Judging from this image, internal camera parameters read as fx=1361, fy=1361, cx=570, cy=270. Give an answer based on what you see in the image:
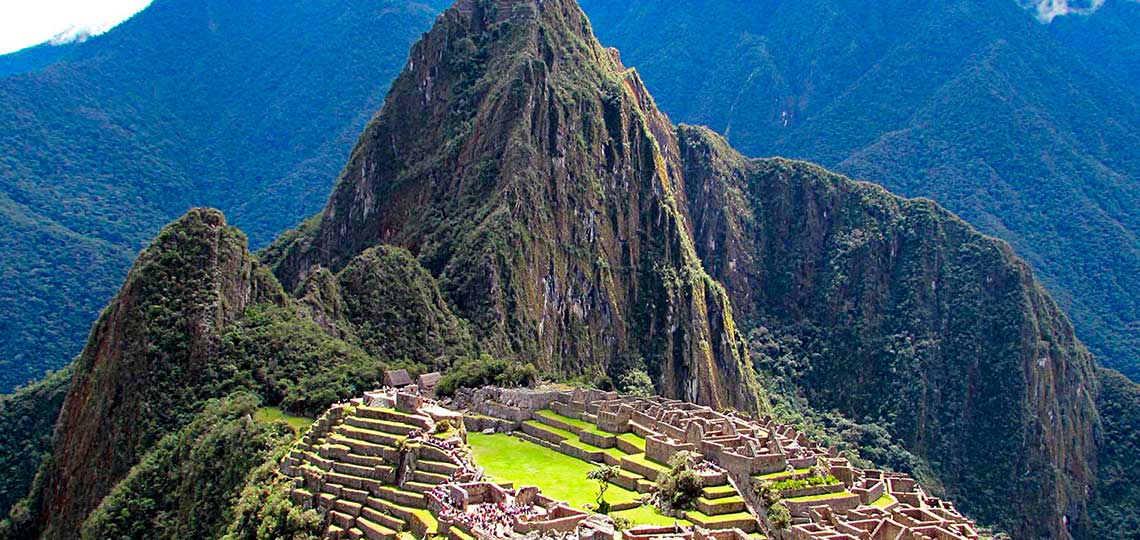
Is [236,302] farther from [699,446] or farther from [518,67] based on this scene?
[518,67]

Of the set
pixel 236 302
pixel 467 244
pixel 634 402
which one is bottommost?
pixel 634 402

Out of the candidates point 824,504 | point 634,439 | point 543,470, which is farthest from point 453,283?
point 824,504

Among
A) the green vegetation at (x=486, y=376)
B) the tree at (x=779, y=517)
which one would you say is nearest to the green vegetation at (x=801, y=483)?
the tree at (x=779, y=517)

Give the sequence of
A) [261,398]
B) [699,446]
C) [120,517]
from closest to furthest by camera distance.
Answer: [699,446] < [120,517] < [261,398]

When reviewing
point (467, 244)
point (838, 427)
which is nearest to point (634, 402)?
point (467, 244)

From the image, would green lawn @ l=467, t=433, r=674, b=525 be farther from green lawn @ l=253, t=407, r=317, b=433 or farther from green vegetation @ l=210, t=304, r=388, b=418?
green vegetation @ l=210, t=304, r=388, b=418

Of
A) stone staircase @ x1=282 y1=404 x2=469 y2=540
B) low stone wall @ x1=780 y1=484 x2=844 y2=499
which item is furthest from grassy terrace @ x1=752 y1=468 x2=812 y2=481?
stone staircase @ x1=282 y1=404 x2=469 y2=540

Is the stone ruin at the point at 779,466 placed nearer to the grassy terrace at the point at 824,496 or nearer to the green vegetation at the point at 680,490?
the grassy terrace at the point at 824,496
